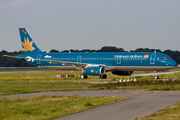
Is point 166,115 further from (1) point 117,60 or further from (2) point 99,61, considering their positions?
(2) point 99,61

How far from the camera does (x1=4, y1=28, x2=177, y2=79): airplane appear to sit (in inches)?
1986

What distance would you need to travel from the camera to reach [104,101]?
2091 cm

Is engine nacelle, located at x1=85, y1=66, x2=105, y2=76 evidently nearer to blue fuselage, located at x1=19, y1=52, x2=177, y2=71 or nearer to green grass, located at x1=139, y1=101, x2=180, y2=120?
blue fuselage, located at x1=19, y1=52, x2=177, y2=71

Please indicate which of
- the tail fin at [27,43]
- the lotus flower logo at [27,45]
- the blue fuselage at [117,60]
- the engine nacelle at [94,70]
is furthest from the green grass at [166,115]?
the lotus flower logo at [27,45]

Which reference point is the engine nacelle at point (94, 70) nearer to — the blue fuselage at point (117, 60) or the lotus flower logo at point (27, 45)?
the blue fuselage at point (117, 60)

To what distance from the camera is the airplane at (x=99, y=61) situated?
50.4 metres

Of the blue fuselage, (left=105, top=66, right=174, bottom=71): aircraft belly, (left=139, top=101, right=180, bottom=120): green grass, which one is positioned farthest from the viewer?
(left=105, top=66, right=174, bottom=71): aircraft belly

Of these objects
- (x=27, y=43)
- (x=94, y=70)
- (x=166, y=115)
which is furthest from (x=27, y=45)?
(x=166, y=115)

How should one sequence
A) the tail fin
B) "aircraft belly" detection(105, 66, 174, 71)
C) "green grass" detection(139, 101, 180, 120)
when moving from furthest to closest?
1. the tail fin
2. "aircraft belly" detection(105, 66, 174, 71)
3. "green grass" detection(139, 101, 180, 120)

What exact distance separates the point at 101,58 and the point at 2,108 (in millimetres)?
36511

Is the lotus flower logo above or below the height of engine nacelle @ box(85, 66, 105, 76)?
above

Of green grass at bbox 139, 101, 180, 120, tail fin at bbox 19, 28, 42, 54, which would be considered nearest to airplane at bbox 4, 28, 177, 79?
tail fin at bbox 19, 28, 42, 54

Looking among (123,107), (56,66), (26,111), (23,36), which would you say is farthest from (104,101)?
(23,36)

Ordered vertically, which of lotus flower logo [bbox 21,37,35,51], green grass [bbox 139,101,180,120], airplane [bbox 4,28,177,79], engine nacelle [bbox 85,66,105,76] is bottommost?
green grass [bbox 139,101,180,120]
